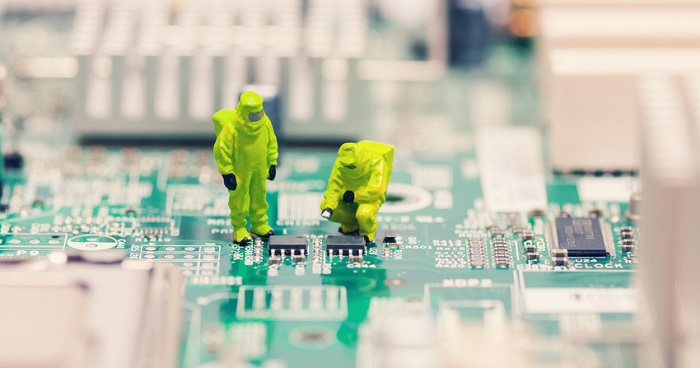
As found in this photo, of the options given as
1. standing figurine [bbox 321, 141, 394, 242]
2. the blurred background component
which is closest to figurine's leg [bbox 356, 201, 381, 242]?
standing figurine [bbox 321, 141, 394, 242]

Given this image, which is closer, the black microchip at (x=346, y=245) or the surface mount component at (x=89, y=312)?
the surface mount component at (x=89, y=312)

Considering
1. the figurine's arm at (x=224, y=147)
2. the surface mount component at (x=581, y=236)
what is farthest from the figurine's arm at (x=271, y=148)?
the surface mount component at (x=581, y=236)

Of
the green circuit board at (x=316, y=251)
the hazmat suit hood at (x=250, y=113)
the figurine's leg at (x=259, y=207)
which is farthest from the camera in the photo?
the figurine's leg at (x=259, y=207)

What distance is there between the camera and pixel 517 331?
26.7 ft

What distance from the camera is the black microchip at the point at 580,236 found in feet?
29.3

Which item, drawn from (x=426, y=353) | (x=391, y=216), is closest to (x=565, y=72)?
(x=391, y=216)

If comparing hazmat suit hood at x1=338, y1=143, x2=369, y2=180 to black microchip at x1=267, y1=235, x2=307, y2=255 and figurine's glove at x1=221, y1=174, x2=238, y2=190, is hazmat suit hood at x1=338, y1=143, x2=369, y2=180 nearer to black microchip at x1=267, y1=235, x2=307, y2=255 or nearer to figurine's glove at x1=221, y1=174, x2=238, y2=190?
black microchip at x1=267, y1=235, x2=307, y2=255

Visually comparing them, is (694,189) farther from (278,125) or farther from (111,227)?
(111,227)

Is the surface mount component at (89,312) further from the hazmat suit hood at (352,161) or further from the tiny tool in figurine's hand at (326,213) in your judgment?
→ the hazmat suit hood at (352,161)

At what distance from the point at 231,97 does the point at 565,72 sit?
8.40 ft

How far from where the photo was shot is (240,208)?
8961 millimetres

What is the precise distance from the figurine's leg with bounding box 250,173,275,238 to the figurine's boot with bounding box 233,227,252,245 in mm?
79

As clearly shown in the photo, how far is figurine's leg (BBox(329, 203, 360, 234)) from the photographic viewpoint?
29.6ft

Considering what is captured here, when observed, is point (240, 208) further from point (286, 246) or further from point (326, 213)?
point (326, 213)
